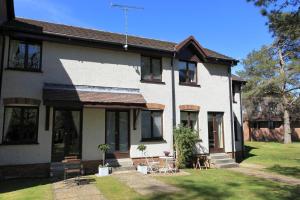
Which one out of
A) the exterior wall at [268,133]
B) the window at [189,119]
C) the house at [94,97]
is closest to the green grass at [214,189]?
the house at [94,97]

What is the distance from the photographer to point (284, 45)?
3756 centimetres

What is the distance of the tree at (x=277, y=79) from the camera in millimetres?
35719

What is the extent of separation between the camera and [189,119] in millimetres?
17750

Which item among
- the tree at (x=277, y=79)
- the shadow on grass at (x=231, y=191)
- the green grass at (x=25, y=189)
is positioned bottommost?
the shadow on grass at (x=231, y=191)

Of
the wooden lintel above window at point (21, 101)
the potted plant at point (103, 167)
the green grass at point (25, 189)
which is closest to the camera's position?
the green grass at point (25, 189)

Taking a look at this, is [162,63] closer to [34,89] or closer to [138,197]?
[34,89]

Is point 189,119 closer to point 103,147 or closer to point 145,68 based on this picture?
point 145,68

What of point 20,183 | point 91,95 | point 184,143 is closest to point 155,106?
point 184,143

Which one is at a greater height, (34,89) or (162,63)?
(162,63)

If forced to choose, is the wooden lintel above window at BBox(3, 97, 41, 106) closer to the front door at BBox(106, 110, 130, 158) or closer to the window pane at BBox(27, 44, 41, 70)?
the window pane at BBox(27, 44, 41, 70)

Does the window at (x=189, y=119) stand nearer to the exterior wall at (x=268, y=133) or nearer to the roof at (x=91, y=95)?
the roof at (x=91, y=95)

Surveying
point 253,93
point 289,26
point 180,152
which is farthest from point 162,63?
point 253,93

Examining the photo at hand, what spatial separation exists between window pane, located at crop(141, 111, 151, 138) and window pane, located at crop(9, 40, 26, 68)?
22.5ft

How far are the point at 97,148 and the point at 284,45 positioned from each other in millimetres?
32612
